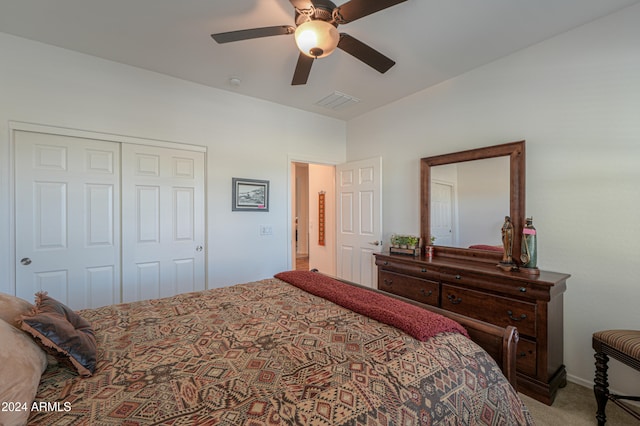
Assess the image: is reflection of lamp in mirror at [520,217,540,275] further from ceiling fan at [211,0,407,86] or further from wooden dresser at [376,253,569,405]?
ceiling fan at [211,0,407,86]

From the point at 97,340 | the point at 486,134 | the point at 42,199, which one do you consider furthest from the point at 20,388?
the point at 486,134

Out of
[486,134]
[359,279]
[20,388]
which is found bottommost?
[359,279]

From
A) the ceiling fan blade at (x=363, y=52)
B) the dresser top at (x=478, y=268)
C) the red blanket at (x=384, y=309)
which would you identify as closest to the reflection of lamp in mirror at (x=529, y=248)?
the dresser top at (x=478, y=268)

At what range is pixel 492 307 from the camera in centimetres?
226

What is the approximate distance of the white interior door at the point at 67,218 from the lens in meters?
2.39

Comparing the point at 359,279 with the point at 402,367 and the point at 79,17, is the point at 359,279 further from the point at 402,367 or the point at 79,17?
the point at 79,17

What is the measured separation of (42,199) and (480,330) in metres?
3.54

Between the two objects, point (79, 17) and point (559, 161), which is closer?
point (79, 17)

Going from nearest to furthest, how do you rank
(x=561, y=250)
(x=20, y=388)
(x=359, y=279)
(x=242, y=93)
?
1. (x=20, y=388)
2. (x=561, y=250)
3. (x=242, y=93)
4. (x=359, y=279)

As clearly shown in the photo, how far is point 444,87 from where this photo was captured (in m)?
3.12

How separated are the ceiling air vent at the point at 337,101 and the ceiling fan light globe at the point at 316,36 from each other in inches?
69.8

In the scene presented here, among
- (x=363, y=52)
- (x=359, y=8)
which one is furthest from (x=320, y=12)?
(x=363, y=52)

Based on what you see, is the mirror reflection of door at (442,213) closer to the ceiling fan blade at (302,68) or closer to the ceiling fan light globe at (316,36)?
the ceiling fan blade at (302,68)

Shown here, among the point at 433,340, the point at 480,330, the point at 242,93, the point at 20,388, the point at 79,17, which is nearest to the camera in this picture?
the point at 20,388
